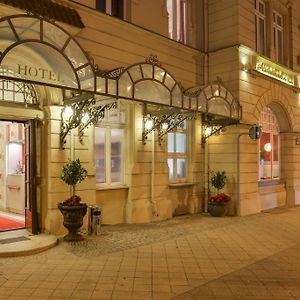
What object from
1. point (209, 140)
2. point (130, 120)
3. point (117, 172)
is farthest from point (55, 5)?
point (209, 140)

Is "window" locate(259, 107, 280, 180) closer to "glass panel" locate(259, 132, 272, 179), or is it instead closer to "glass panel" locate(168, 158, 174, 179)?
"glass panel" locate(259, 132, 272, 179)

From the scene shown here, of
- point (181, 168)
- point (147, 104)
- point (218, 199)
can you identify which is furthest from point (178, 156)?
point (147, 104)

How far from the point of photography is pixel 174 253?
6898 millimetres

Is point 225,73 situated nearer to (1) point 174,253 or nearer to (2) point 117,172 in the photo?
(2) point 117,172

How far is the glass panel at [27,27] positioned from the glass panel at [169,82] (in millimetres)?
3295

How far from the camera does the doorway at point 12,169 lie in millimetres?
10266

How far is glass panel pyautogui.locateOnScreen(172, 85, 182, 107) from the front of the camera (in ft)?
28.6

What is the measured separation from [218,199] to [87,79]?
226 inches

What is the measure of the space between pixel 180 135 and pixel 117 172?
2.74 metres

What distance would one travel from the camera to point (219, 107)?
1030 centimetres

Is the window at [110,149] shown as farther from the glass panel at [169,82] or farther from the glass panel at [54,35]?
the glass panel at [54,35]

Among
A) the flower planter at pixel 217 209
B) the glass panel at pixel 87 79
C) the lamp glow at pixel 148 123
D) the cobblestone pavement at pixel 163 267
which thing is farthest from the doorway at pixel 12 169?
the flower planter at pixel 217 209

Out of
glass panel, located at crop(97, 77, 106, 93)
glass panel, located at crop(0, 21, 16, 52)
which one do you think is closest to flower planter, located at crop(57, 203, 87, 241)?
glass panel, located at crop(97, 77, 106, 93)

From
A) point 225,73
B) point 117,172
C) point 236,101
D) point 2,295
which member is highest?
point 225,73
